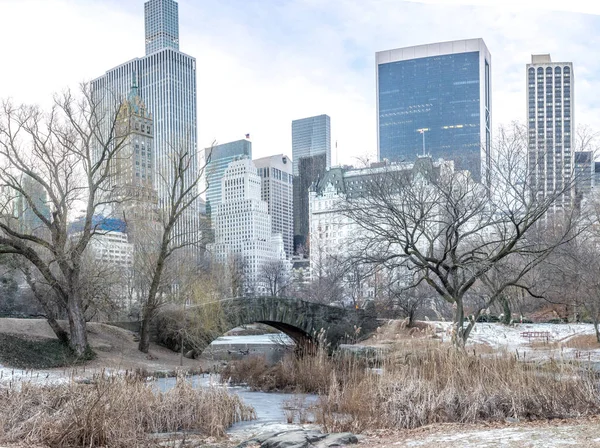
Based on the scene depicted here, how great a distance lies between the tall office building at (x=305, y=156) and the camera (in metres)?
73.9

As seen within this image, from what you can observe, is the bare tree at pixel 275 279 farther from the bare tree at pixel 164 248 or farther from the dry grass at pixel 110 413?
the dry grass at pixel 110 413

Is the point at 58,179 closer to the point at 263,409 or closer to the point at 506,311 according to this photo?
the point at 263,409

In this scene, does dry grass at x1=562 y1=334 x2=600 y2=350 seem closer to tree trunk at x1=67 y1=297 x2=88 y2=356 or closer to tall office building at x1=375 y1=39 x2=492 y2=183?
tree trunk at x1=67 y1=297 x2=88 y2=356

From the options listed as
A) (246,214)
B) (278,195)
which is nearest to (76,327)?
(246,214)

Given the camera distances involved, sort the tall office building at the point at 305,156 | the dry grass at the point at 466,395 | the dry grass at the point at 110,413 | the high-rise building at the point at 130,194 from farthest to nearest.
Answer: the tall office building at the point at 305,156
the high-rise building at the point at 130,194
the dry grass at the point at 466,395
the dry grass at the point at 110,413

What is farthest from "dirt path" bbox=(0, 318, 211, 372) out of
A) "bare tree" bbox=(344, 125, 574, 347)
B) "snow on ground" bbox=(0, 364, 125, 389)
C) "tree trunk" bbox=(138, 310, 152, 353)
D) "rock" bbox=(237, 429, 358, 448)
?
"rock" bbox=(237, 429, 358, 448)

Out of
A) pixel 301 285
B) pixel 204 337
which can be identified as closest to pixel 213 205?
pixel 301 285

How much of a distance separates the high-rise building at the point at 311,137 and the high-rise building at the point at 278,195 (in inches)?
282

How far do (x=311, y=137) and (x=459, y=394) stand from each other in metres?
87.0

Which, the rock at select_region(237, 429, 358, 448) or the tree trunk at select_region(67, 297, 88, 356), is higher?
the rock at select_region(237, 429, 358, 448)

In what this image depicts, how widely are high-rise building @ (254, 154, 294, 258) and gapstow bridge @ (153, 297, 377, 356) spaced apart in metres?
56.6

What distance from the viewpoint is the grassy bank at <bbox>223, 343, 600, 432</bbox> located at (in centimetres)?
474

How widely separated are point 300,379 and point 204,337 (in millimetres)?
5786

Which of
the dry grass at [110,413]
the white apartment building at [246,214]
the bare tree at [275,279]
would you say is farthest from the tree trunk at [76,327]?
the white apartment building at [246,214]
